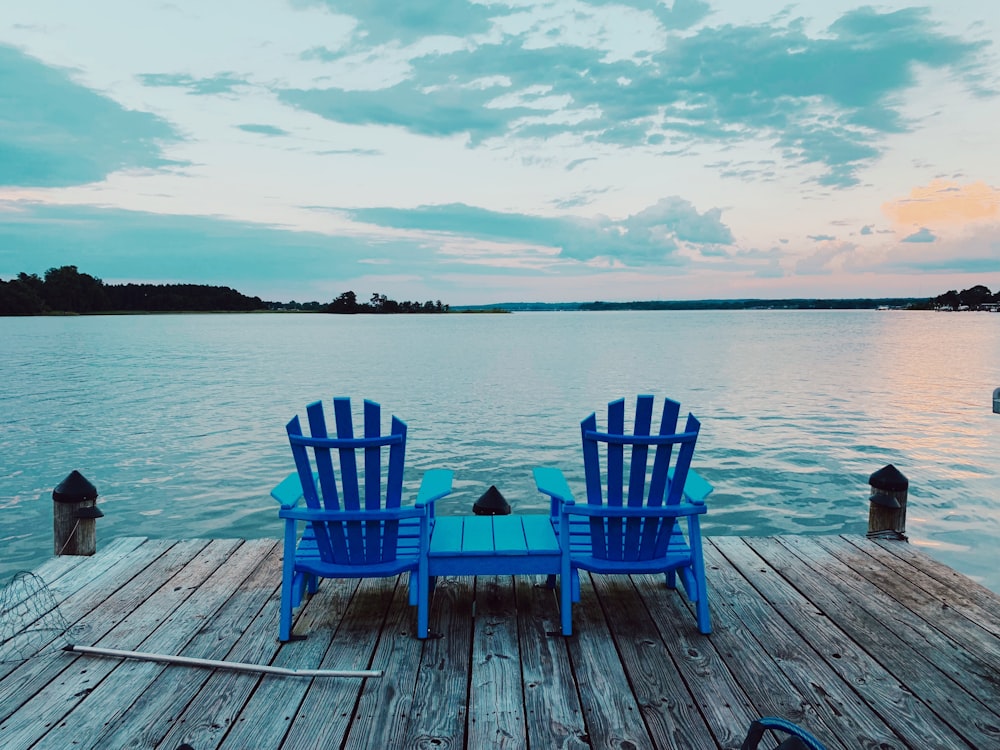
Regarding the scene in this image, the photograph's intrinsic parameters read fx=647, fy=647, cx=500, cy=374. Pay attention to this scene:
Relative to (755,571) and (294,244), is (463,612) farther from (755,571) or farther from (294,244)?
(294,244)

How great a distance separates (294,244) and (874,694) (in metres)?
64.1

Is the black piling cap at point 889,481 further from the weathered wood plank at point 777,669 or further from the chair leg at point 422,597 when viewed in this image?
the chair leg at point 422,597

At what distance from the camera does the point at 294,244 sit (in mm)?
61656

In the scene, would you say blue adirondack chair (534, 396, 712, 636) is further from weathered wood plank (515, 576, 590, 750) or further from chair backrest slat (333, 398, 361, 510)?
chair backrest slat (333, 398, 361, 510)

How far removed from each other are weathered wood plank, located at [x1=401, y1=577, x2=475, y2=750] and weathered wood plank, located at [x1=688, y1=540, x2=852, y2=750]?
1.12 m

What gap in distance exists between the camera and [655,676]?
112 inches

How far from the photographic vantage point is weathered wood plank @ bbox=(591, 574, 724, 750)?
2.41m

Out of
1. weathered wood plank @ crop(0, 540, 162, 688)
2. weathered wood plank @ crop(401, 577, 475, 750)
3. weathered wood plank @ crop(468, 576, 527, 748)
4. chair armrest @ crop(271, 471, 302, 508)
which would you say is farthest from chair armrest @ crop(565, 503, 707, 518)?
weathered wood plank @ crop(0, 540, 162, 688)

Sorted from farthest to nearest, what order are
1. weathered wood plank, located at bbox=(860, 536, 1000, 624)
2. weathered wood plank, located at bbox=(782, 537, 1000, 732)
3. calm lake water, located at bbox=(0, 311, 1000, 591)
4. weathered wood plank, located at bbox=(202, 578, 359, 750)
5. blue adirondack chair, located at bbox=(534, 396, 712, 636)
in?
calm lake water, located at bbox=(0, 311, 1000, 591) < weathered wood plank, located at bbox=(860, 536, 1000, 624) < blue adirondack chair, located at bbox=(534, 396, 712, 636) < weathered wood plank, located at bbox=(782, 537, 1000, 732) < weathered wood plank, located at bbox=(202, 578, 359, 750)

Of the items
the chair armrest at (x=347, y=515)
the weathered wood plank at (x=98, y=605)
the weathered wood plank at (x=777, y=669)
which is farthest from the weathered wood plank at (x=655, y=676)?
the weathered wood plank at (x=98, y=605)

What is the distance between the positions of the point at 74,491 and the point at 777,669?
4.47 meters

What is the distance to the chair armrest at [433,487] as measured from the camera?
3.16 metres

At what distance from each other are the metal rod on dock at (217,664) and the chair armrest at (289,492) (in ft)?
2.35

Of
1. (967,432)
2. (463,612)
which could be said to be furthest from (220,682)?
(967,432)
